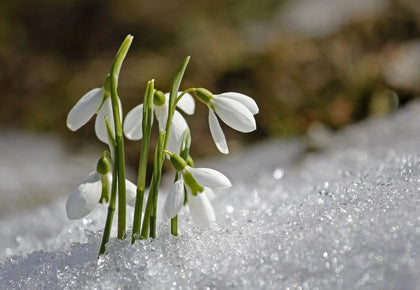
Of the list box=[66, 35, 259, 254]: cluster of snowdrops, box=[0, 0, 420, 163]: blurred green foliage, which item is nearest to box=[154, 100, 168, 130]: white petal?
box=[66, 35, 259, 254]: cluster of snowdrops

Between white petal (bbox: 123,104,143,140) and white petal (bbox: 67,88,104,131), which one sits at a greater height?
white petal (bbox: 123,104,143,140)

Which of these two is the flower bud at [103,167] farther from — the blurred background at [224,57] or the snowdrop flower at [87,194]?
the blurred background at [224,57]

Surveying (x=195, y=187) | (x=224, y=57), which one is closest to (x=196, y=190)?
(x=195, y=187)

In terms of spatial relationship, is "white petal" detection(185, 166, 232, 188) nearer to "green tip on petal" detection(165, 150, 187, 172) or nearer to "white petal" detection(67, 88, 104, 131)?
"green tip on petal" detection(165, 150, 187, 172)

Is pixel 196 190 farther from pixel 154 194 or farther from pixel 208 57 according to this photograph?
pixel 208 57

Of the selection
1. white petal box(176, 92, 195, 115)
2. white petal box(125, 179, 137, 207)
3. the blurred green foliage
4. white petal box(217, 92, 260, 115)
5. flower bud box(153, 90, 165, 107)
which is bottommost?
white petal box(125, 179, 137, 207)

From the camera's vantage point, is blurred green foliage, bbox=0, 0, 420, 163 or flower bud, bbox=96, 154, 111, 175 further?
blurred green foliage, bbox=0, 0, 420, 163

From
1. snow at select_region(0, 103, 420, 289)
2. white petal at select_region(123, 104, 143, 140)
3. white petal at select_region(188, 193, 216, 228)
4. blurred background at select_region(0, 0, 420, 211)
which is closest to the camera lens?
snow at select_region(0, 103, 420, 289)
